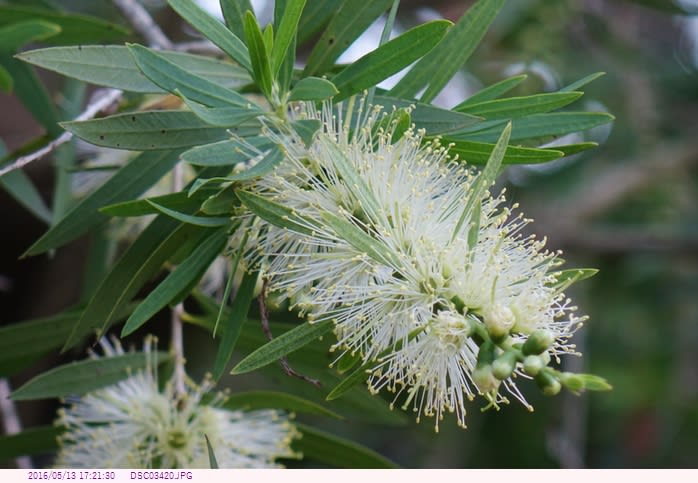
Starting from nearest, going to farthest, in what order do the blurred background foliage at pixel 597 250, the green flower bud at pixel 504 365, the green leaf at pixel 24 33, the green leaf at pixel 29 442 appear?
the green flower bud at pixel 504 365 → the green leaf at pixel 24 33 → the green leaf at pixel 29 442 → the blurred background foliage at pixel 597 250

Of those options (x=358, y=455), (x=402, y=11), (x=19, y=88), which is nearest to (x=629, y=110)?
(x=402, y=11)

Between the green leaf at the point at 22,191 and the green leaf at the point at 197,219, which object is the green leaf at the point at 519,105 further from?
the green leaf at the point at 22,191

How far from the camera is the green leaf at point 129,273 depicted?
99 cm

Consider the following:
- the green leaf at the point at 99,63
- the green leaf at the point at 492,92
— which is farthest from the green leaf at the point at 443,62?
the green leaf at the point at 99,63

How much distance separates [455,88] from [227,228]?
1.88 meters

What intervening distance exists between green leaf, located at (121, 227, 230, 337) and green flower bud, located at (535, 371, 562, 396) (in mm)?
420

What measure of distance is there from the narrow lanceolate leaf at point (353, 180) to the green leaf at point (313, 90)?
52mm

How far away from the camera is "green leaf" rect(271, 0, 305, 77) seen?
2.87ft

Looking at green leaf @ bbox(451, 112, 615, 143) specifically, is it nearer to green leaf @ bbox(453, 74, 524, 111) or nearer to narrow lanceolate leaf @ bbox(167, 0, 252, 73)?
green leaf @ bbox(453, 74, 524, 111)

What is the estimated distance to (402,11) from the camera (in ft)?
8.85

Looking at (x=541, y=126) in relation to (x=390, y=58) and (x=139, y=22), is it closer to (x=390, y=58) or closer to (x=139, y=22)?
(x=390, y=58)

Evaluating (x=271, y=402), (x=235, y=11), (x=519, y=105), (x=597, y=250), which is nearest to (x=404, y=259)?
(x=519, y=105)

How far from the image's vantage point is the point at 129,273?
1024 mm
